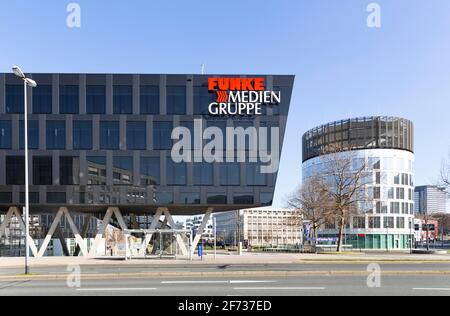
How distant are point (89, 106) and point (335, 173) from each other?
92.8ft

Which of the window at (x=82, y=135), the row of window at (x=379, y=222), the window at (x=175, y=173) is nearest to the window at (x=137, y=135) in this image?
the window at (x=175, y=173)

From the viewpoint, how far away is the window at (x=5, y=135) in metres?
38.0

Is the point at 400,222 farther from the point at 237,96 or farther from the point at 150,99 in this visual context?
the point at 150,99

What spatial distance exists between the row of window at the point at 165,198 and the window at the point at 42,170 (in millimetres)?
1170

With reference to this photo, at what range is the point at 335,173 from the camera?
150 feet

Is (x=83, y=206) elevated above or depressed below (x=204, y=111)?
below

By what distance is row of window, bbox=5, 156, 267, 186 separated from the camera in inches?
1490

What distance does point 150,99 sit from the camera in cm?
3947

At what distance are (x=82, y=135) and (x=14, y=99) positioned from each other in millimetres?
7457

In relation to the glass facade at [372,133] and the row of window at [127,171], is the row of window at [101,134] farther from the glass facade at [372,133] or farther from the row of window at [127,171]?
the glass facade at [372,133]

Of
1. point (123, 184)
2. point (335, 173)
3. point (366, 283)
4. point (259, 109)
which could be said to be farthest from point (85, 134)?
point (366, 283)
